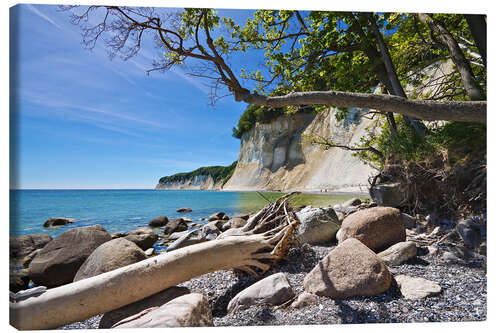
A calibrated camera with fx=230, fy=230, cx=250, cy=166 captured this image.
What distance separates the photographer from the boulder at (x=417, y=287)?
2.11 meters

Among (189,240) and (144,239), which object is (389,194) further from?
(144,239)

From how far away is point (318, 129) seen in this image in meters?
22.1

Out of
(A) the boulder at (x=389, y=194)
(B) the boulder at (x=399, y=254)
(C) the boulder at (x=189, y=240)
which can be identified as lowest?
(C) the boulder at (x=189, y=240)

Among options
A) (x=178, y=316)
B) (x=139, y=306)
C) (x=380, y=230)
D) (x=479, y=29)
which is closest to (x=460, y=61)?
(x=479, y=29)

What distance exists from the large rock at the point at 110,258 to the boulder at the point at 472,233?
3.96 m

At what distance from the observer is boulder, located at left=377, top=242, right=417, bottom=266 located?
2812 millimetres

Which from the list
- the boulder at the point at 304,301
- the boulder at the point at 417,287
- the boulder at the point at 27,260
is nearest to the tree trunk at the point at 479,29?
the boulder at the point at 417,287

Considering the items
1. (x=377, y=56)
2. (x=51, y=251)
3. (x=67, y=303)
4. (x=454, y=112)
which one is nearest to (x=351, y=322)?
(x=454, y=112)

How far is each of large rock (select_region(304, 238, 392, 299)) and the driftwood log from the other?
66cm

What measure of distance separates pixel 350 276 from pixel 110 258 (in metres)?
2.75

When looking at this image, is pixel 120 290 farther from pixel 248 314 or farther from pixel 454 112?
pixel 454 112

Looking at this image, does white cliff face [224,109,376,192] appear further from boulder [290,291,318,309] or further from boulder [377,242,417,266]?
boulder [290,291,318,309]

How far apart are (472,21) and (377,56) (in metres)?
2.15

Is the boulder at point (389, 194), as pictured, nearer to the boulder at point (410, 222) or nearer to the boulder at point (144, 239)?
the boulder at point (410, 222)
